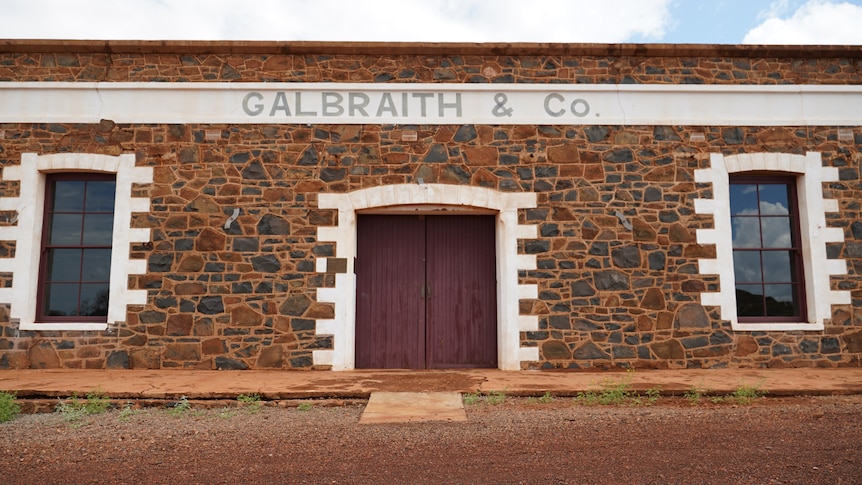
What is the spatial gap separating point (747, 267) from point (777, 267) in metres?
0.43

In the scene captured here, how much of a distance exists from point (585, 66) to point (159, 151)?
571 centimetres

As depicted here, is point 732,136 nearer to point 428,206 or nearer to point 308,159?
point 428,206

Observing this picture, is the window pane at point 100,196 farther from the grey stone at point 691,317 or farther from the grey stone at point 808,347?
the grey stone at point 808,347

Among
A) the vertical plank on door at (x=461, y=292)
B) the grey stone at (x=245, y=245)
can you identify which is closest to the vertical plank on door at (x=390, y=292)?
the vertical plank on door at (x=461, y=292)

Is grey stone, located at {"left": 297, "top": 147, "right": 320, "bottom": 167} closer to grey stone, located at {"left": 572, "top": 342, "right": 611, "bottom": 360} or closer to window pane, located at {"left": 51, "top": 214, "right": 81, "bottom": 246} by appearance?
window pane, located at {"left": 51, "top": 214, "right": 81, "bottom": 246}

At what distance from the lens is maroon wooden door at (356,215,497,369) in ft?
24.4

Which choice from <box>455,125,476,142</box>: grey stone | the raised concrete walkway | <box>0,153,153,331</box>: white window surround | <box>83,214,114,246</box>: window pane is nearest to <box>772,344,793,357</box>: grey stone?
the raised concrete walkway

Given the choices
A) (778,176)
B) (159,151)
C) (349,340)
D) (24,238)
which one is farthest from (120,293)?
(778,176)

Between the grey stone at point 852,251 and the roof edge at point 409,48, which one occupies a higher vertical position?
the roof edge at point 409,48

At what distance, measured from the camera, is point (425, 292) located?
296 inches

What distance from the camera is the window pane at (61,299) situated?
7273 mm

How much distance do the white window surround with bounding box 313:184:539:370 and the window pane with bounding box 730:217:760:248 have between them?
278cm

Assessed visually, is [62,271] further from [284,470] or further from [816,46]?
[816,46]

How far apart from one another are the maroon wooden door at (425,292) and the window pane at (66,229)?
366 centimetres
